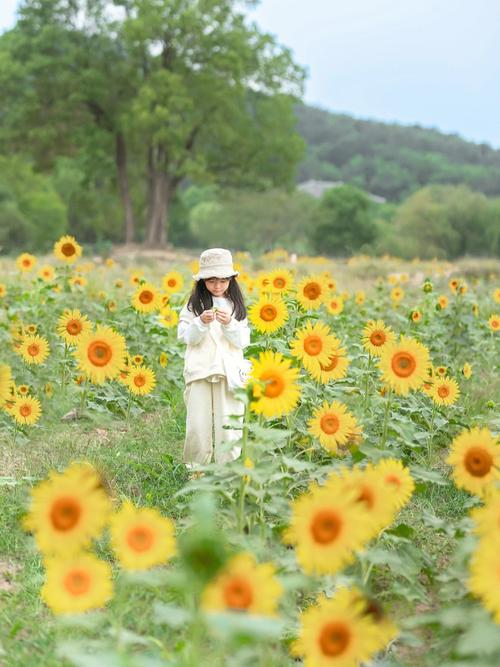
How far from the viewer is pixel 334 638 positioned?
1.73 metres

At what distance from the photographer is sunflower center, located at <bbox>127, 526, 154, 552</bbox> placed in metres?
1.83

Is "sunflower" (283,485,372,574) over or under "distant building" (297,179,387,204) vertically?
under

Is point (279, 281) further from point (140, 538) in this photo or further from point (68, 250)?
point (140, 538)

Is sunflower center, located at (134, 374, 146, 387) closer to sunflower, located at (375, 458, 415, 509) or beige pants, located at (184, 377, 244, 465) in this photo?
beige pants, located at (184, 377, 244, 465)

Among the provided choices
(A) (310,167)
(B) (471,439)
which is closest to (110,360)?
(B) (471,439)

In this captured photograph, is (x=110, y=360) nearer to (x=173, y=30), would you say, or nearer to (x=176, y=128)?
(x=176, y=128)

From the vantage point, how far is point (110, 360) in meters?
3.19

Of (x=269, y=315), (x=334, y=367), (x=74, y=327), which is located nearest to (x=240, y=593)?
(x=334, y=367)

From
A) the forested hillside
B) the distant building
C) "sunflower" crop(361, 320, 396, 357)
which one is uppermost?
the forested hillside

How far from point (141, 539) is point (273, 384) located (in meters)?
0.94

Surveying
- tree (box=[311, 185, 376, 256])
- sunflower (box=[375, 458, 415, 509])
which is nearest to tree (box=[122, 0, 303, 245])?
tree (box=[311, 185, 376, 256])

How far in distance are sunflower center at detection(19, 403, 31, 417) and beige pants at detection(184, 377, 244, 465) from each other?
2.88 ft

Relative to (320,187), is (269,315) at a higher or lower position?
lower

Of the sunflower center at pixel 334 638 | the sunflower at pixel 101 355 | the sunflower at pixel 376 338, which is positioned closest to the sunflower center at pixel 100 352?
the sunflower at pixel 101 355
